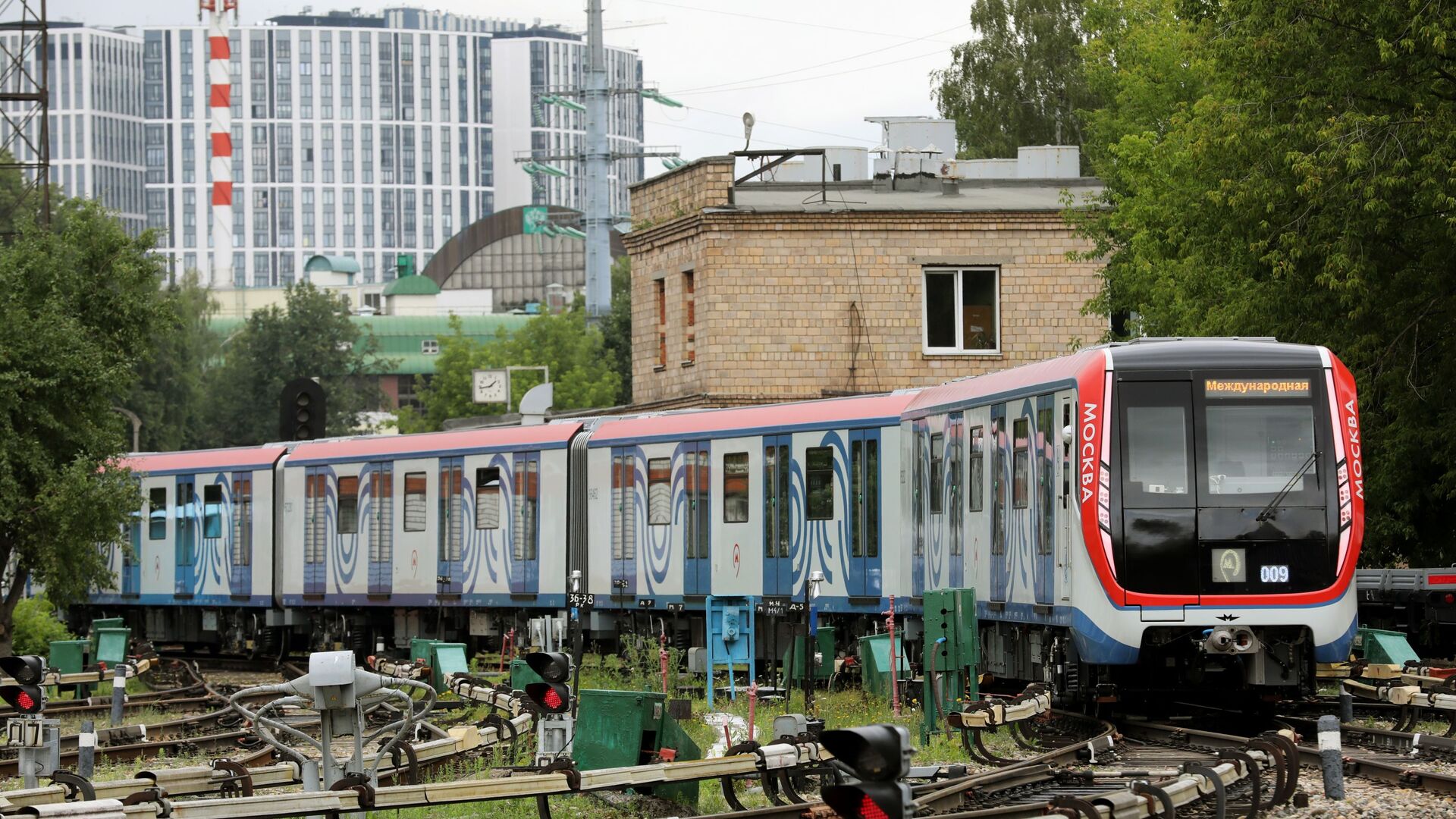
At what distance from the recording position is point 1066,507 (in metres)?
16.9

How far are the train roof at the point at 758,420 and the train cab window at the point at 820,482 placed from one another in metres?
0.30

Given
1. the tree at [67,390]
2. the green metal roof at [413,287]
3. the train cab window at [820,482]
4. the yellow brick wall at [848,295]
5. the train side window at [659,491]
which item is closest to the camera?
the train cab window at [820,482]

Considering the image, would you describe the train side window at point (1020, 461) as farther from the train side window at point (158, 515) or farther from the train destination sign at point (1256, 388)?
the train side window at point (158, 515)

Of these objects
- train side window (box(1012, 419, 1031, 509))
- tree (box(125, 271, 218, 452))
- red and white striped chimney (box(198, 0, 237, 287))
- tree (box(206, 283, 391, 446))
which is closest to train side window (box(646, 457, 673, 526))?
train side window (box(1012, 419, 1031, 509))

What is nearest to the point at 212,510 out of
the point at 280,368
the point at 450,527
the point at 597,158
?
the point at 450,527

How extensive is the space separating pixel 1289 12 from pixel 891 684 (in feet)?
29.0

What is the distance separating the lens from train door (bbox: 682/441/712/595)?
26.8 metres

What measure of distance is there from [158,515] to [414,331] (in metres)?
110

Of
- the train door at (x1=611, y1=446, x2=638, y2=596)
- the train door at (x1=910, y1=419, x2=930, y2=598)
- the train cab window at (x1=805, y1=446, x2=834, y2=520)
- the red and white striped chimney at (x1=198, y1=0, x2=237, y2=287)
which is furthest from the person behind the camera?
the red and white striped chimney at (x1=198, y1=0, x2=237, y2=287)

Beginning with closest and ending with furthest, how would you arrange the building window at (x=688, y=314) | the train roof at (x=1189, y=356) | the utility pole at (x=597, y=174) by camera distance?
the train roof at (x=1189, y=356)
the building window at (x=688, y=314)
the utility pole at (x=597, y=174)

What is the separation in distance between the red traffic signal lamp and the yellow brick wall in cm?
2890

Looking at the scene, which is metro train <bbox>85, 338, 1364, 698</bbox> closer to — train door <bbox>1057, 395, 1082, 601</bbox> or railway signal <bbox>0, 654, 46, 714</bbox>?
train door <bbox>1057, 395, 1082, 601</bbox>

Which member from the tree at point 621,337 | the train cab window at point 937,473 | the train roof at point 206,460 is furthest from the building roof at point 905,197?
the tree at point 621,337

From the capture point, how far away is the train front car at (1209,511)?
16.2 m
